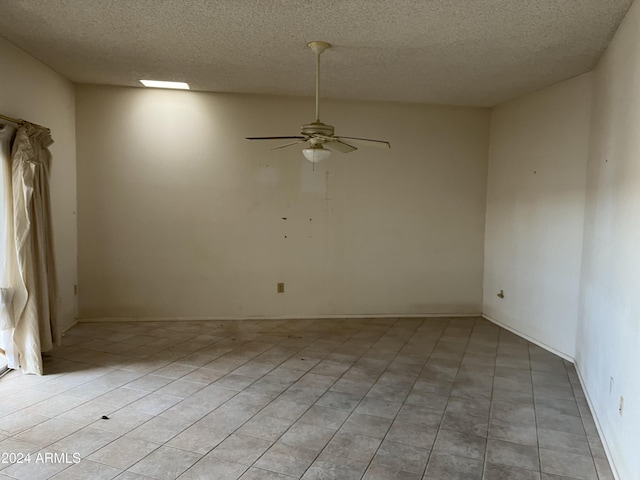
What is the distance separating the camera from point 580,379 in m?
3.51

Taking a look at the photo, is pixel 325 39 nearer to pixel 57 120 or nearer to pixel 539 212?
pixel 539 212

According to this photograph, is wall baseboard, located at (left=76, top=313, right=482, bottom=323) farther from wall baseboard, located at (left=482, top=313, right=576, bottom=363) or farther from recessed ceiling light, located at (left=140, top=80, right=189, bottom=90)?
recessed ceiling light, located at (left=140, top=80, right=189, bottom=90)

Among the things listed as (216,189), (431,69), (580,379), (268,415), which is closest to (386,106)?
(431,69)

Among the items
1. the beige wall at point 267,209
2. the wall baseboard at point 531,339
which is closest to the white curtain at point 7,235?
the beige wall at point 267,209

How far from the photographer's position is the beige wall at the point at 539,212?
3.99 metres

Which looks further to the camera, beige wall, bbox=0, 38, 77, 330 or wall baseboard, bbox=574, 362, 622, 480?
beige wall, bbox=0, 38, 77, 330

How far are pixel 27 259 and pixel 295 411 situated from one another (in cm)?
237

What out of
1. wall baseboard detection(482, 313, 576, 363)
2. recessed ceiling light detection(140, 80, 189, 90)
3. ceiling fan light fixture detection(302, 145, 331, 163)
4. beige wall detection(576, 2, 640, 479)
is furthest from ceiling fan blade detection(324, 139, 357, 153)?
wall baseboard detection(482, 313, 576, 363)

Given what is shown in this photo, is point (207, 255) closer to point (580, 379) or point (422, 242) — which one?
point (422, 242)

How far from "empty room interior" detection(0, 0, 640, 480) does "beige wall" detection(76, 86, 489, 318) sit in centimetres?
3

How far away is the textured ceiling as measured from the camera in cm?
271

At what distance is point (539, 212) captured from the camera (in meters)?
Answer: 4.44

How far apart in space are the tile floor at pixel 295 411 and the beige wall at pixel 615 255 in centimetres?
29

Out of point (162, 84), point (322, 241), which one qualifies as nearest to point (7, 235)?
point (162, 84)
